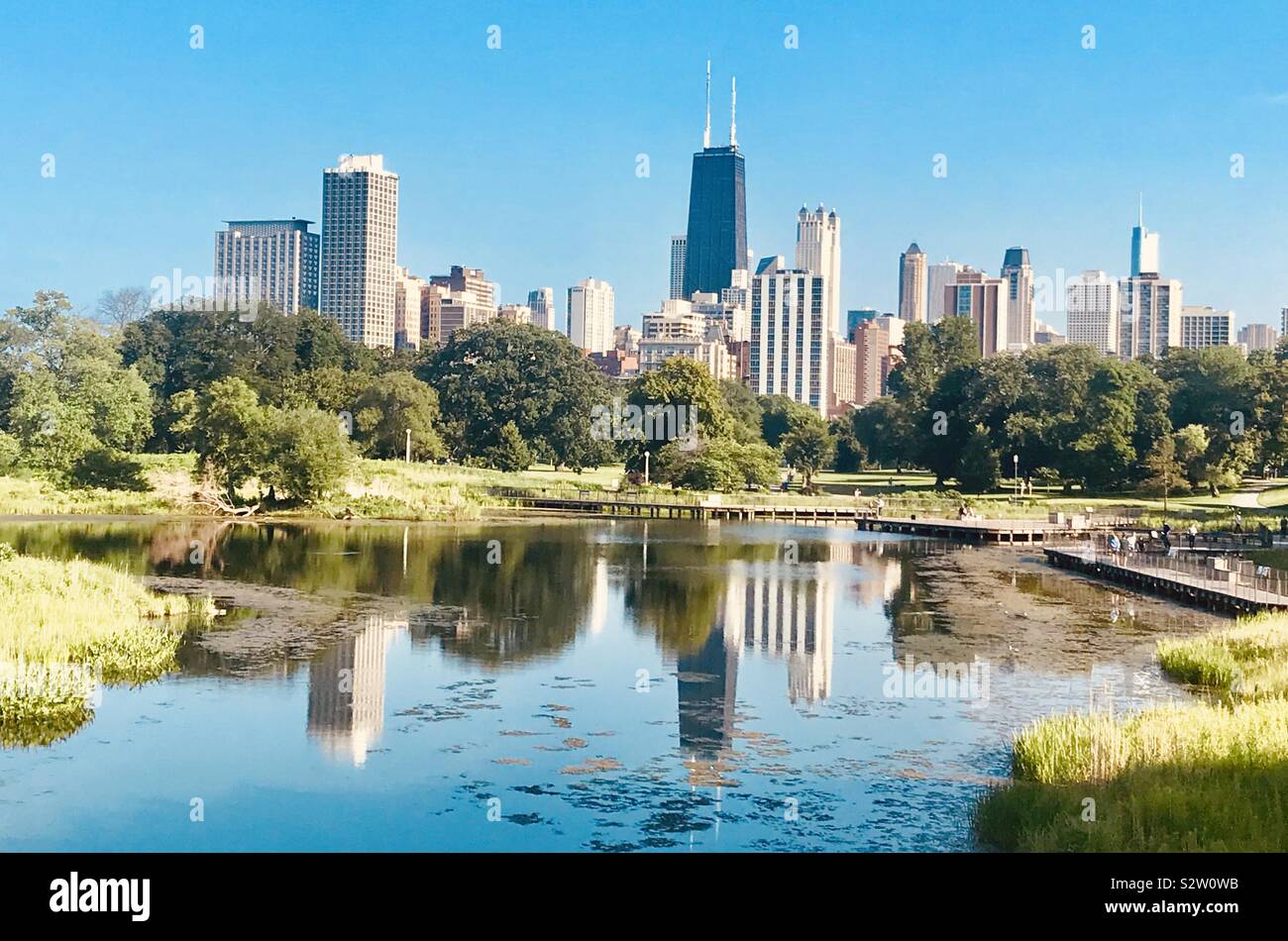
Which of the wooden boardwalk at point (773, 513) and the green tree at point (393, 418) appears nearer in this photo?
the wooden boardwalk at point (773, 513)

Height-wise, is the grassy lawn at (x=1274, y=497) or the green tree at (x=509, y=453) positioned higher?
the green tree at (x=509, y=453)

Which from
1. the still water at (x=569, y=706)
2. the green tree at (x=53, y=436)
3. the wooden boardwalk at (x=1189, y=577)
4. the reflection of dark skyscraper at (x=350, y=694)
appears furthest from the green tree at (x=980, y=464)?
the reflection of dark skyscraper at (x=350, y=694)

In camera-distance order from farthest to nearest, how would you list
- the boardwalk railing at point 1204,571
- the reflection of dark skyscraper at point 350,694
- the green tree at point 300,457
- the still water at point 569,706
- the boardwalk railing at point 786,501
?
the boardwalk railing at point 786,501 → the green tree at point 300,457 → the boardwalk railing at point 1204,571 → the reflection of dark skyscraper at point 350,694 → the still water at point 569,706

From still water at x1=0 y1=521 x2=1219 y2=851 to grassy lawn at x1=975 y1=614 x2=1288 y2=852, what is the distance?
0.82m

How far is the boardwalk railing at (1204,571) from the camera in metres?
35.8

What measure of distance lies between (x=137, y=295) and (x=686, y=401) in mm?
95510

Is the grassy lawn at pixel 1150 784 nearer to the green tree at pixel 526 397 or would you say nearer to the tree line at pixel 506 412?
the tree line at pixel 506 412

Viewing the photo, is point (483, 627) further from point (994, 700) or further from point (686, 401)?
point (686, 401)

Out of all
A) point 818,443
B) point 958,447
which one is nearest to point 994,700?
point 958,447

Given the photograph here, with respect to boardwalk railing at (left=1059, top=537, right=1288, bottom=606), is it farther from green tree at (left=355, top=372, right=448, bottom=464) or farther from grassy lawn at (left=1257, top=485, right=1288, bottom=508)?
green tree at (left=355, top=372, right=448, bottom=464)

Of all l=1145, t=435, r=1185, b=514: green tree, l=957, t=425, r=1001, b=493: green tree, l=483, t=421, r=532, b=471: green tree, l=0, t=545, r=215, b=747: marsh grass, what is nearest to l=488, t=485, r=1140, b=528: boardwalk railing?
l=1145, t=435, r=1185, b=514: green tree

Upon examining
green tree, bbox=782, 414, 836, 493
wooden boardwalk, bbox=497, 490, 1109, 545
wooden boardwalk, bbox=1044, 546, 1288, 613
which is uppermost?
green tree, bbox=782, 414, 836, 493

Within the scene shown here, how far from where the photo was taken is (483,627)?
3134cm

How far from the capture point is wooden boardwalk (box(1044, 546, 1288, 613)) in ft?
115
